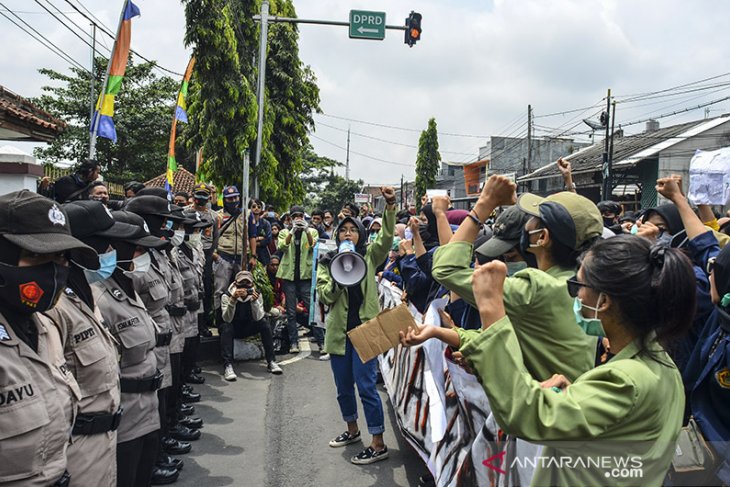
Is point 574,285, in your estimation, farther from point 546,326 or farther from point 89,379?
point 89,379

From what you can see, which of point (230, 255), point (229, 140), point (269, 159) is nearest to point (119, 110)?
point (269, 159)

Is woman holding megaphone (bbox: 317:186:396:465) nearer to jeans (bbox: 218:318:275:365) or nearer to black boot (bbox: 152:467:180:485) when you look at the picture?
black boot (bbox: 152:467:180:485)

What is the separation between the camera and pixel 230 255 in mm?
8578

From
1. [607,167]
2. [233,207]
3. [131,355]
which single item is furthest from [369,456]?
[607,167]

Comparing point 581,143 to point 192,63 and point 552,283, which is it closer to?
point 192,63

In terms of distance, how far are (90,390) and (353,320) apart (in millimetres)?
2684

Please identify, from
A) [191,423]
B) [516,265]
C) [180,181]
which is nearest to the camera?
[516,265]

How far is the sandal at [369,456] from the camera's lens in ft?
15.5

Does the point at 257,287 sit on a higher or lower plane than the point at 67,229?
lower

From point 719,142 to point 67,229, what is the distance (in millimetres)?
28395

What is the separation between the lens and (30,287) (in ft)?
6.98

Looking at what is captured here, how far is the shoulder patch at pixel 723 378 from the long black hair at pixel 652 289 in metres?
1.24

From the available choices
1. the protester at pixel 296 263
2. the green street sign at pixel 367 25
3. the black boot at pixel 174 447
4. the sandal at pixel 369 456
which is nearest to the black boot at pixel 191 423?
the black boot at pixel 174 447

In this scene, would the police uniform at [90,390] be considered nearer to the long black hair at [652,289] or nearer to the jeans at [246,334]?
the long black hair at [652,289]
